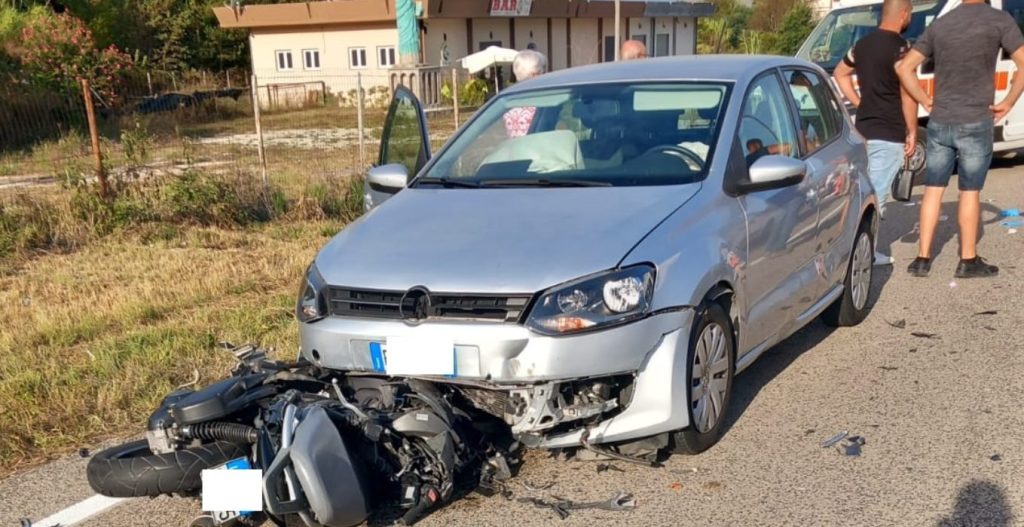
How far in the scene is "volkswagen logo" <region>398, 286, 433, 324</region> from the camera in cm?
379

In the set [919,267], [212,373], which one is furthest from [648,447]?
[919,267]

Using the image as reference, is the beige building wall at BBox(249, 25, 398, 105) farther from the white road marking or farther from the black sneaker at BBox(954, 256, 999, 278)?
the white road marking

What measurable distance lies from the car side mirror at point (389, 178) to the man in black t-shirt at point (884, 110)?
4064 millimetres

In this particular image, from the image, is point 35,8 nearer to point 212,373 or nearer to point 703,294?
point 212,373

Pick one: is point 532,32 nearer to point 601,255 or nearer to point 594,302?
point 601,255

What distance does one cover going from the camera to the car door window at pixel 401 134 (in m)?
6.59

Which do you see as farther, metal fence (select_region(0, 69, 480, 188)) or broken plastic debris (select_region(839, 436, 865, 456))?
metal fence (select_region(0, 69, 480, 188))

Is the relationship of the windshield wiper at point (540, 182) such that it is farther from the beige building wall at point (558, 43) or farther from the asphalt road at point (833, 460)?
the beige building wall at point (558, 43)

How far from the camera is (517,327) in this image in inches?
145

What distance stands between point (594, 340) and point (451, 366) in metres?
0.55

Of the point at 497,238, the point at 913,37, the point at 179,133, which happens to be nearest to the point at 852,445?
the point at 497,238

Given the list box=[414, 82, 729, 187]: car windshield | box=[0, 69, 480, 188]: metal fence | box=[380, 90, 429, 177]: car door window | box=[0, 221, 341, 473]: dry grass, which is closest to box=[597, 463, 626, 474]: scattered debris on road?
box=[414, 82, 729, 187]: car windshield

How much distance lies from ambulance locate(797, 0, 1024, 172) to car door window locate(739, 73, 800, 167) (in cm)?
631

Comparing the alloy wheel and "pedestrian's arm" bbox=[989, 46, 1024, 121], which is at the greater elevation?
"pedestrian's arm" bbox=[989, 46, 1024, 121]
